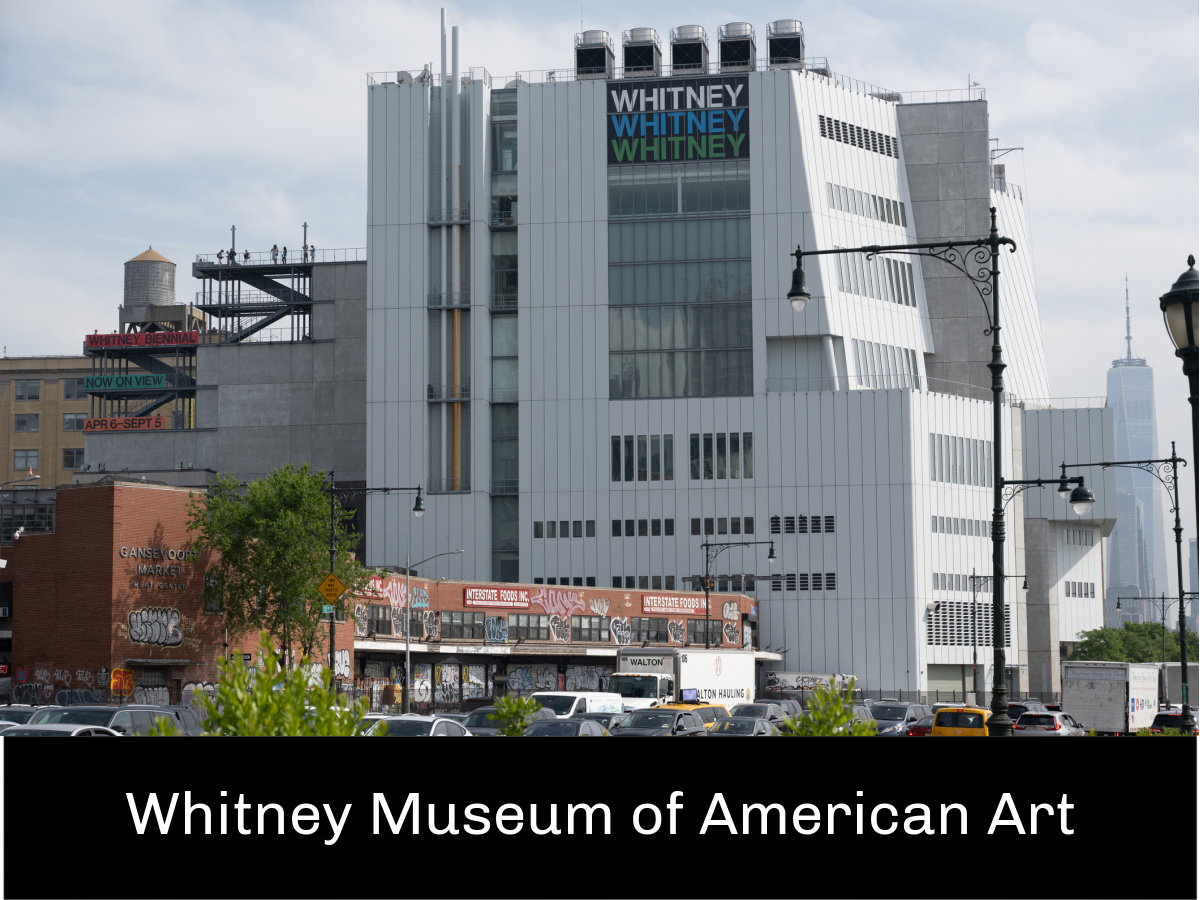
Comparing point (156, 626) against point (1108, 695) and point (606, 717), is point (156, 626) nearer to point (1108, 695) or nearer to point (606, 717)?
point (606, 717)

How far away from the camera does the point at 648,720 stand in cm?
3878

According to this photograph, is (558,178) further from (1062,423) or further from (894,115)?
(1062,423)

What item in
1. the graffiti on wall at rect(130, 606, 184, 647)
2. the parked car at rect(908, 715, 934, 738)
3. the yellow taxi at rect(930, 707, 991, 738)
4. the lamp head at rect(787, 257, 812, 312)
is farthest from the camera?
the graffiti on wall at rect(130, 606, 184, 647)

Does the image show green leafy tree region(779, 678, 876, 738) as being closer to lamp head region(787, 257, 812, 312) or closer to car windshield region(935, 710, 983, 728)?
lamp head region(787, 257, 812, 312)

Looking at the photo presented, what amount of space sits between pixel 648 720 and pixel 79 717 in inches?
581

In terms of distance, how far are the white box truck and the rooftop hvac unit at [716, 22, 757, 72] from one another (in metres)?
66.4

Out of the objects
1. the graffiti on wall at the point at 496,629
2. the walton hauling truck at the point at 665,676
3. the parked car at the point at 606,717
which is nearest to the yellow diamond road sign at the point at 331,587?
the parked car at the point at 606,717

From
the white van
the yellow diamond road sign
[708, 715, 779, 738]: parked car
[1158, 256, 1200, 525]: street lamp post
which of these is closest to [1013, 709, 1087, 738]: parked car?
[708, 715, 779, 738]: parked car

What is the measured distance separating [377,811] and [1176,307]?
10.7 m

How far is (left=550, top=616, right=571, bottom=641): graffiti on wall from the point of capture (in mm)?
89938

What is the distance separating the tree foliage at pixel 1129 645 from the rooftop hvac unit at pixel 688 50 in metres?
54.7

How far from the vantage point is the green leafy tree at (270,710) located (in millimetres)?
12180

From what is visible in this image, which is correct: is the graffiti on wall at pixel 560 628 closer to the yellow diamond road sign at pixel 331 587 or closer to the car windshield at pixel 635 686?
the car windshield at pixel 635 686

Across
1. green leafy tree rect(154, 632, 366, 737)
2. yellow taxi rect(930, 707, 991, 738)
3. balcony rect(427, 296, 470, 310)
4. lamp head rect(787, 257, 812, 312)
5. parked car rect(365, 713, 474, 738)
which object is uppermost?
balcony rect(427, 296, 470, 310)
